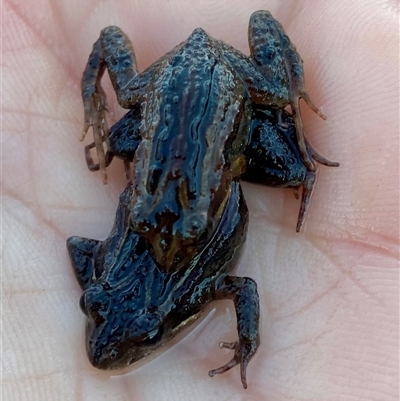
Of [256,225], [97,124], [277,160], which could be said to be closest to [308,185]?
[277,160]

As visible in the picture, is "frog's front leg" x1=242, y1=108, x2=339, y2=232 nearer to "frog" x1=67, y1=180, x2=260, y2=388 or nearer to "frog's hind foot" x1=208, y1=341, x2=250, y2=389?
"frog" x1=67, y1=180, x2=260, y2=388

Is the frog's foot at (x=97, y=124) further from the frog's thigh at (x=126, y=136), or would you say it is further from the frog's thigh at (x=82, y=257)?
the frog's thigh at (x=82, y=257)

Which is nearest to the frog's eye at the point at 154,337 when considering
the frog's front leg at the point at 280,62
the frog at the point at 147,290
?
the frog at the point at 147,290

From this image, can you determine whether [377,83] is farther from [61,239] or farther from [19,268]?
[19,268]

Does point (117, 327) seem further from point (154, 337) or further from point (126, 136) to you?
point (126, 136)

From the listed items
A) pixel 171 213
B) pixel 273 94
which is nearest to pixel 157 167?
pixel 171 213

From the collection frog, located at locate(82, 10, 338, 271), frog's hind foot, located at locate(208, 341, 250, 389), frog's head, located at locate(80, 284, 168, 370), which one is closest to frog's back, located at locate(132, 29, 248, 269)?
frog, located at locate(82, 10, 338, 271)

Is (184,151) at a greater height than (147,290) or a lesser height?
greater
